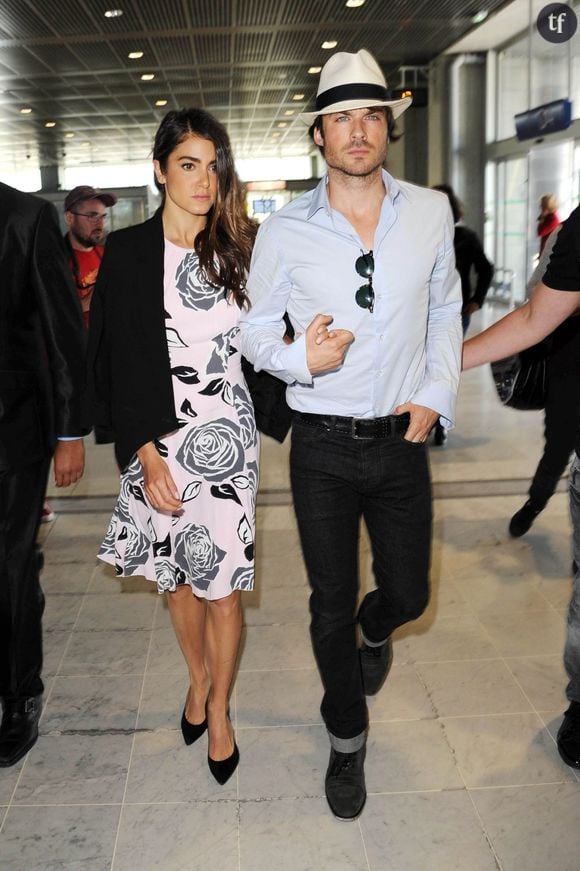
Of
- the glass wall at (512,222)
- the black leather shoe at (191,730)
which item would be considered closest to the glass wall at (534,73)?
the glass wall at (512,222)

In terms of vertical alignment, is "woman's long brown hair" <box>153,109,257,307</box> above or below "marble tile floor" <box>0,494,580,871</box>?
above

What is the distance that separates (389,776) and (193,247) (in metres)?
1.58

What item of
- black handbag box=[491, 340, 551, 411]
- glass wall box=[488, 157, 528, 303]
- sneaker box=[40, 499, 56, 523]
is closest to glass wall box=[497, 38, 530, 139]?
glass wall box=[488, 157, 528, 303]

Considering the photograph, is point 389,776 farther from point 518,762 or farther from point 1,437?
point 1,437

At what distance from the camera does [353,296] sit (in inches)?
83.0

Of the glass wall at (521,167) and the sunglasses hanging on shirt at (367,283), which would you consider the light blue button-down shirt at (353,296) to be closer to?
the sunglasses hanging on shirt at (367,283)

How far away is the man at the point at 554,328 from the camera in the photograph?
2193mm

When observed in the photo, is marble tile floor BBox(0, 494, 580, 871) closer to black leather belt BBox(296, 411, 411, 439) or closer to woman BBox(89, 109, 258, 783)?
woman BBox(89, 109, 258, 783)

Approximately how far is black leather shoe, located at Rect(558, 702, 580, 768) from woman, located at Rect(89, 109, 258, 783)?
0.97m

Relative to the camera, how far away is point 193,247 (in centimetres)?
237

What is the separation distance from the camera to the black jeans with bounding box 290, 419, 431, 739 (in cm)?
219

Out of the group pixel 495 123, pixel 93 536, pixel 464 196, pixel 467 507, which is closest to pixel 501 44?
pixel 495 123

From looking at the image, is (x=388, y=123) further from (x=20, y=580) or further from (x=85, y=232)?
(x=85, y=232)

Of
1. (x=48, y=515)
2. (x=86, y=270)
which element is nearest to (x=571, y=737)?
(x=48, y=515)
